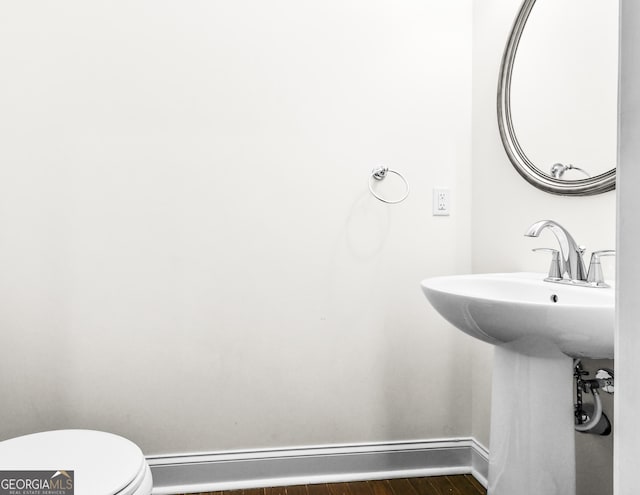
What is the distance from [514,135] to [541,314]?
0.80m

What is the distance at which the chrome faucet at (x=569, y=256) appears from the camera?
3.51 ft

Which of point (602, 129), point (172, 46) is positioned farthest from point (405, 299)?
point (172, 46)

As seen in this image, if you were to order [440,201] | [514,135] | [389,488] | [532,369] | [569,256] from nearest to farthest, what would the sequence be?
[532,369]
[569,256]
[514,135]
[389,488]
[440,201]

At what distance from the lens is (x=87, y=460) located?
1033 millimetres

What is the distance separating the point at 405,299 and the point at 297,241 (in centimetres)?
46

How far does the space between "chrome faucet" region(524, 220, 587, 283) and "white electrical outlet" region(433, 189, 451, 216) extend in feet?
1.78

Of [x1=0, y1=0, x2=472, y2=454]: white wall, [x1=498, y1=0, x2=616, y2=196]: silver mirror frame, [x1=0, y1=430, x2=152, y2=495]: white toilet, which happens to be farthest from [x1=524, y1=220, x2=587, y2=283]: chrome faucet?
[x1=0, y1=430, x2=152, y2=495]: white toilet

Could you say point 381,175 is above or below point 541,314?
above

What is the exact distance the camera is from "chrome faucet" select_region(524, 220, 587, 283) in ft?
3.51

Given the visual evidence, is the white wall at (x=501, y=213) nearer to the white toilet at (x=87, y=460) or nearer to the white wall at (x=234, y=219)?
the white wall at (x=234, y=219)

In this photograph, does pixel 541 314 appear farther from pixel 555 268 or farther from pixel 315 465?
pixel 315 465

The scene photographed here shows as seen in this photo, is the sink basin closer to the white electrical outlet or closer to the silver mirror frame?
the silver mirror frame

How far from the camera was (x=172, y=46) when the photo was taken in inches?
57.9

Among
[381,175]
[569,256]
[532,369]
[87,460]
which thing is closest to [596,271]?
[569,256]
